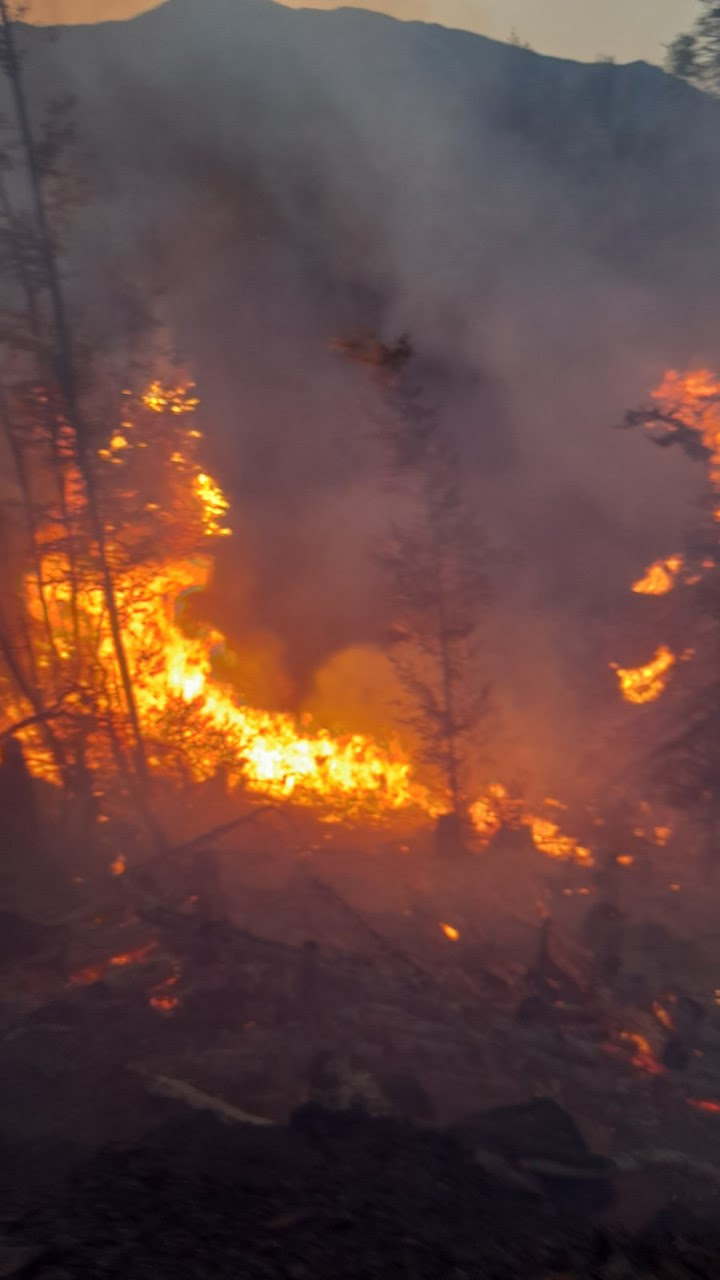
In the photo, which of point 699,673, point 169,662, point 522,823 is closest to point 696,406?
point 699,673

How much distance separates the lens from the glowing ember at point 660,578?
1323cm

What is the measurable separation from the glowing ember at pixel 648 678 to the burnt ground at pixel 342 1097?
13.6 feet

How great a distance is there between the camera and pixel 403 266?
1639cm

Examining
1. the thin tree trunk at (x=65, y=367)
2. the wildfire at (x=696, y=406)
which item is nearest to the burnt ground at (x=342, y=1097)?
the thin tree trunk at (x=65, y=367)

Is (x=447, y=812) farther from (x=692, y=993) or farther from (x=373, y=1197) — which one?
(x=373, y=1197)

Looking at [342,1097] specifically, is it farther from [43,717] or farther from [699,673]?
[699,673]

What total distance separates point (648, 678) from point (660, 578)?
2.07 m

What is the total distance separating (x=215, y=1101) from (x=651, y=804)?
22.5 feet

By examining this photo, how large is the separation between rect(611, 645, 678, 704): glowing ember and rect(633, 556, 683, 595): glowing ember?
1388 mm

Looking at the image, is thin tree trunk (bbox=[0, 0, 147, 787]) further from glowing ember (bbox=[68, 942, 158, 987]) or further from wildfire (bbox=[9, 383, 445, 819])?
glowing ember (bbox=[68, 942, 158, 987])

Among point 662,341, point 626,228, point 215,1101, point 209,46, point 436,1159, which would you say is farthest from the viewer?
point 209,46

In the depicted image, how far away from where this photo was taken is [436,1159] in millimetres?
5129

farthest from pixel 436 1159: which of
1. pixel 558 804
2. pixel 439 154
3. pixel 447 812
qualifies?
pixel 439 154

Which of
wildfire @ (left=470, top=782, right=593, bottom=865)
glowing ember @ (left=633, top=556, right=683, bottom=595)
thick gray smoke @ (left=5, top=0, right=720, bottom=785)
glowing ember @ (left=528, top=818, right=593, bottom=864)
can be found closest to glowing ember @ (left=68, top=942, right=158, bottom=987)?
wildfire @ (left=470, top=782, right=593, bottom=865)
